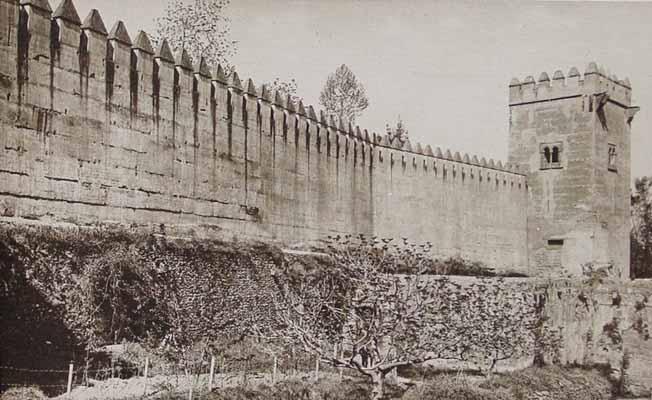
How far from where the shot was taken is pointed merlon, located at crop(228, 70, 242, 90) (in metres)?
18.8

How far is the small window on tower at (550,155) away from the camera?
3033cm

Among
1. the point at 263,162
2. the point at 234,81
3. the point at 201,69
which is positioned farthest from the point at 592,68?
the point at 201,69

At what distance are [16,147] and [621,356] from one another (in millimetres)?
16611

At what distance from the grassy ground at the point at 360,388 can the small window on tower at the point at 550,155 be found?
33.8 ft

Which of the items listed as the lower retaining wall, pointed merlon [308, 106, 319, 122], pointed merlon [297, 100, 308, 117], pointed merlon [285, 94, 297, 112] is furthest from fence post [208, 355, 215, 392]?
pointed merlon [308, 106, 319, 122]

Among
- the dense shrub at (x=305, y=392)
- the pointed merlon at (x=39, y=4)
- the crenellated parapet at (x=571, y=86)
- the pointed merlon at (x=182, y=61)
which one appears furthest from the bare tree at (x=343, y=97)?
the pointed merlon at (x=39, y=4)

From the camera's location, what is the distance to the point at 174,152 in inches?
658

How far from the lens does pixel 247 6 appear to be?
42.0 ft

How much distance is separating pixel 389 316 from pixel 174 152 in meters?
5.55

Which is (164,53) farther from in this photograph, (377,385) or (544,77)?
(544,77)

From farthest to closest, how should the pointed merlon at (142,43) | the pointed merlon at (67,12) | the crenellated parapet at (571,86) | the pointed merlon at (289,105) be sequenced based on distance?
1. the crenellated parapet at (571,86)
2. the pointed merlon at (289,105)
3. the pointed merlon at (142,43)
4. the pointed merlon at (67,12)

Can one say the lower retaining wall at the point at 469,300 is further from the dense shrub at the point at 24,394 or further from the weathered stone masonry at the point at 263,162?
the weathered stone masonry at the point at 263,162

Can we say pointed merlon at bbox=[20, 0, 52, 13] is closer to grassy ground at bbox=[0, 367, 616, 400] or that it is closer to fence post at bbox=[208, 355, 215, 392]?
grassy ground at bbox=[0, 367, 616, 400]

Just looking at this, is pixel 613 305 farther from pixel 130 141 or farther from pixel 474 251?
pixel 130 141
